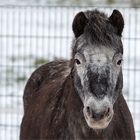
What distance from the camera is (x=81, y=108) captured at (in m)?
4.39

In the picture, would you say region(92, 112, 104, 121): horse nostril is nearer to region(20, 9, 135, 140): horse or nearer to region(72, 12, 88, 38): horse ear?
region(20, 9, 135, 140): horse

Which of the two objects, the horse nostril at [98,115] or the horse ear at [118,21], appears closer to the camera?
the horse nostril at [98,115]

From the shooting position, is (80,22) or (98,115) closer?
(98,115)

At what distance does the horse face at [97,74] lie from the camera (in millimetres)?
3844

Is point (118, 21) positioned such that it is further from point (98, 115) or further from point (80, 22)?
point (98, 115)

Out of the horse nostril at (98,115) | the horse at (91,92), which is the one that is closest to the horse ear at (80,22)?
the horse at (91,92)

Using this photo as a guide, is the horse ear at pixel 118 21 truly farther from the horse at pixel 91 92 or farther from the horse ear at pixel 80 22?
the horse ear at pixel 80 22

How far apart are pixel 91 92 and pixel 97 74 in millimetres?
135

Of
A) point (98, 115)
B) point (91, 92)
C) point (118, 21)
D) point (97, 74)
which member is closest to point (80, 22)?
point (118, 21)

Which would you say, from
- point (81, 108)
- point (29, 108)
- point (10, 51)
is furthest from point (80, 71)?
point (10, 51)

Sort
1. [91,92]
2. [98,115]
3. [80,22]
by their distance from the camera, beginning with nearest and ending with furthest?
1. [98,115]
2. [91,92]
3. [80,22]

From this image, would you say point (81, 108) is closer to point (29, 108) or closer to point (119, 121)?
point (119, 121)

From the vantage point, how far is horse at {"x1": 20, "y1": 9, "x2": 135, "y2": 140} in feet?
12.9

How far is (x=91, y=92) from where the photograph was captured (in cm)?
394
